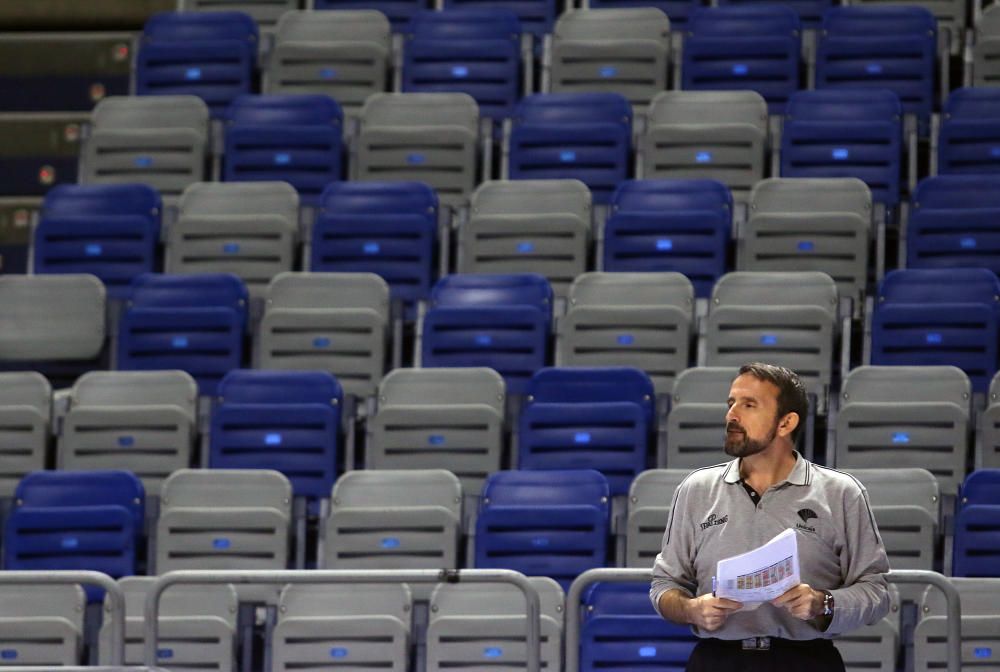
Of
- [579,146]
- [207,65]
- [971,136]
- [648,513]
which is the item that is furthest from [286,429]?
[971,136]

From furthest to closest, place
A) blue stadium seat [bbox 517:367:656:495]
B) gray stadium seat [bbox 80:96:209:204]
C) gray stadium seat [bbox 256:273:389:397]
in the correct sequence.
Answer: gray stadium seat [bbox 80:96:209:204] < gray stadium seat [bbox 256:273:389:397] < blue stadium seat [bbox 517:367:656:495]

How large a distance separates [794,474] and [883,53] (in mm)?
5864

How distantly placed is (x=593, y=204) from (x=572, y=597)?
4.16 metres

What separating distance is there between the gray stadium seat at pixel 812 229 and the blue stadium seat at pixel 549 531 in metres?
1.94

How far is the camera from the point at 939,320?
7.64 meters

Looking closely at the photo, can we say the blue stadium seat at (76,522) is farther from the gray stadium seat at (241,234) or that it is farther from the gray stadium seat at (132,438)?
the gray stadium seat at (241,234)

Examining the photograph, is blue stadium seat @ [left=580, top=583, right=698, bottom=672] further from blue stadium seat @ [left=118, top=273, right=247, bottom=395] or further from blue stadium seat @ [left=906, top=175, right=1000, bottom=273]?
blue stadium seat @ [left=906, top=175, right=1000, bottom=273]

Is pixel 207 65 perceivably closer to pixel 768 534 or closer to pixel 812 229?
pixel 812 229

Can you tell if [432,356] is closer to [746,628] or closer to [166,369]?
[166,369]

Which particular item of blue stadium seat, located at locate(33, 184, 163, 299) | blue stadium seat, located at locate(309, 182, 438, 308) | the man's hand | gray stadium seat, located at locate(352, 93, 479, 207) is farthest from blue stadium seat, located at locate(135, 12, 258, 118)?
the man's hand

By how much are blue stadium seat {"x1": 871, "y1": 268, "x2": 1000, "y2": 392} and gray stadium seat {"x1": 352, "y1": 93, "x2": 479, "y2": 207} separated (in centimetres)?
239

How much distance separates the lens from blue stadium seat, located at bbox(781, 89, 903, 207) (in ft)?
28.9

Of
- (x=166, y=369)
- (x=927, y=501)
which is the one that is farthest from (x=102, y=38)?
(x=927, y=501)

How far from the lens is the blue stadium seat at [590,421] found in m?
7.29
